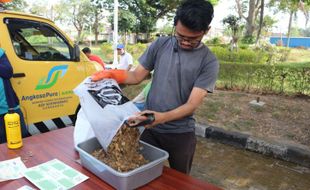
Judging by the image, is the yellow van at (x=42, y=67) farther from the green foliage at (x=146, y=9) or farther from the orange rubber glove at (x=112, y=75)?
the green foliage at (x=146, y=9)

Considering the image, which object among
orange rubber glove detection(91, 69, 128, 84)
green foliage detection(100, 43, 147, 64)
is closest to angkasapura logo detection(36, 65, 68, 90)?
orange rubber glove detection(91, 69, 128, 84)

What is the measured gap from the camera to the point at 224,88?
6.25 meters

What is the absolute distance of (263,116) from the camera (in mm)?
4508

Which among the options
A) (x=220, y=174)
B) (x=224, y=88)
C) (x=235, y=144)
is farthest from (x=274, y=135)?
(x=224, y=88)

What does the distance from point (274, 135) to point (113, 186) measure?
3367mm

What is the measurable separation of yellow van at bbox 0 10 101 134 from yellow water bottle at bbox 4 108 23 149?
173 cm

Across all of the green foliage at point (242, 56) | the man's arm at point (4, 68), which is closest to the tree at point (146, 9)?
the green foliage at point (242, 56)

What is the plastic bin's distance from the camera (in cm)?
112

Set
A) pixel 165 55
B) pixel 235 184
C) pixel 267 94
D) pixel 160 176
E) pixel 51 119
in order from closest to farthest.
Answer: pixel 160 176 → pixel 165 55 → pixel 235 184 → pixel 51 119 → pixel 267 94

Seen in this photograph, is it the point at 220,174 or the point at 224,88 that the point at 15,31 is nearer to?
the point at 220,174

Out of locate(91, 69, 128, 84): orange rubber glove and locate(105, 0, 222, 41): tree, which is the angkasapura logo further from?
locate(105, 0, 222, 41): tree

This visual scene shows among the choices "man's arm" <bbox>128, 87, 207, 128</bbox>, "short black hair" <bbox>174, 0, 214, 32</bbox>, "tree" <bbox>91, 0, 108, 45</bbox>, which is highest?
"tree" <bbox>91, 0, 108, 45</bbox>

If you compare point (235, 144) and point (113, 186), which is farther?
point (235, 144)

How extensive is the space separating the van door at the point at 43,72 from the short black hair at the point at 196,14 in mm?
2411
